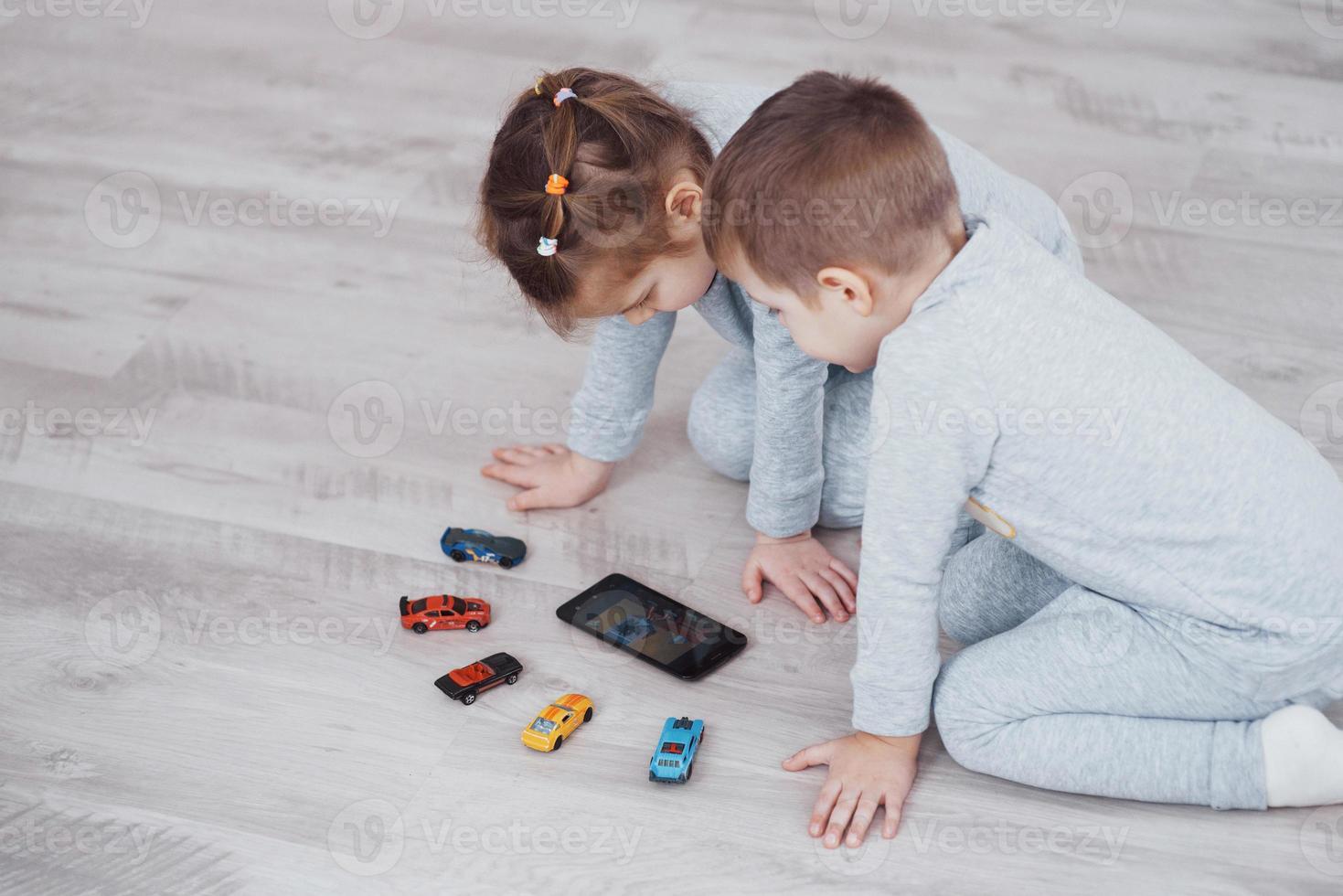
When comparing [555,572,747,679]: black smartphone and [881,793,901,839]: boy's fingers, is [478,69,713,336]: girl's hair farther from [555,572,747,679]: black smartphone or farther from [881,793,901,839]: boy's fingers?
[881,793,901,839]: boy's fingers

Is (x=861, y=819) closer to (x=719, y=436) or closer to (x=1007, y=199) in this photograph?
(x=719, y=436)

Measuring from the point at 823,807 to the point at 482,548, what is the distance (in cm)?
42

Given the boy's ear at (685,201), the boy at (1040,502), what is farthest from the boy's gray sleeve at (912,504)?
the boy's ear at (685,201)

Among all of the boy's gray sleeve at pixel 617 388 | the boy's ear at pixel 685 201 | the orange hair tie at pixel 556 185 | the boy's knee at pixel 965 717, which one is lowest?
the boy's knee at pixel 965 717

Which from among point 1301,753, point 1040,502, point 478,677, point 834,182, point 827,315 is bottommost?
point 478,677

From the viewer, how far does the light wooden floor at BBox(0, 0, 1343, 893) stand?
1.03 m

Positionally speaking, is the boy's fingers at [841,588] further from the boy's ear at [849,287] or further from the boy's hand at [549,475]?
the boy's ear at [849,287]

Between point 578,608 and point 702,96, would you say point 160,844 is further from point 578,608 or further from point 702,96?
point 702,96

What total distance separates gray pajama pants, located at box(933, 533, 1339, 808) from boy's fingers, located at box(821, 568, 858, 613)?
18 cm

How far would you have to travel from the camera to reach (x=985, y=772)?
1.06 m

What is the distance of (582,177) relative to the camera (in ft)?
3.24

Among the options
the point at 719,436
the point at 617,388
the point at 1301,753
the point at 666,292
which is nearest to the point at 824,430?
the point at 719,436

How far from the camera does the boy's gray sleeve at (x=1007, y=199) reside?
3.91 ft

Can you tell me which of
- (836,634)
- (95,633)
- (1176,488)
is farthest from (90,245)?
(1176,488)
